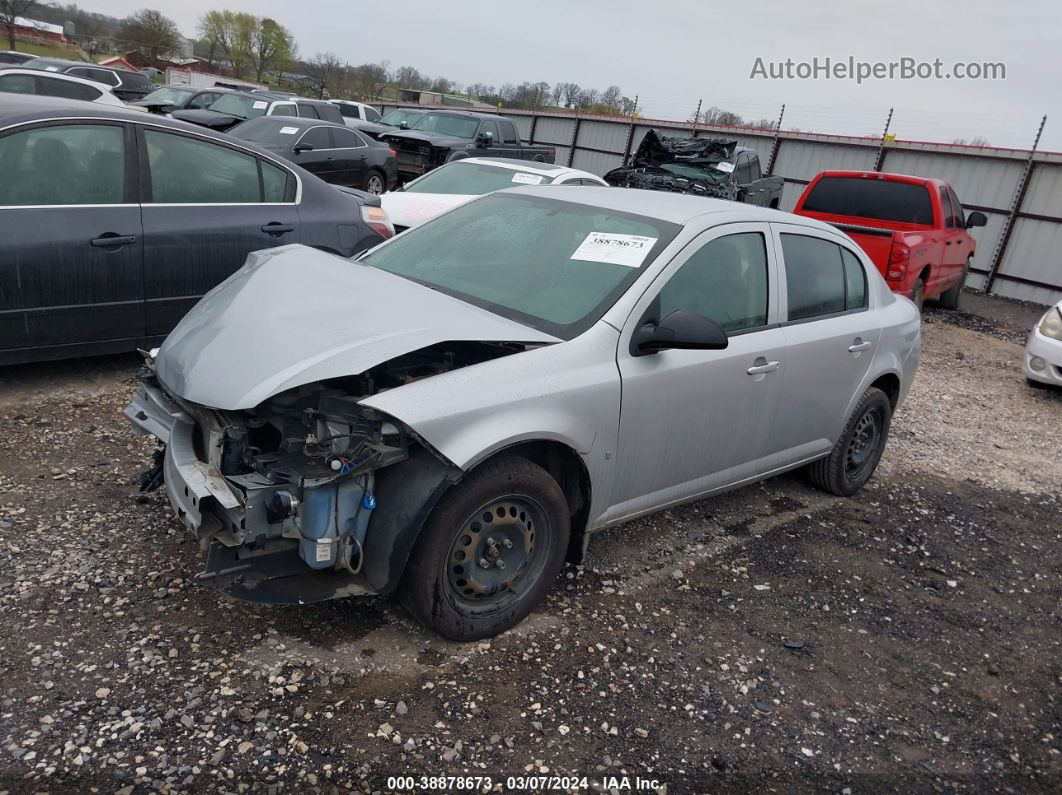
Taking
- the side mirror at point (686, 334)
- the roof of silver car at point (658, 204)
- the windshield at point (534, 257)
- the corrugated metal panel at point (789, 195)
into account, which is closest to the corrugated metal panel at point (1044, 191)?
the corrugated metal panel at point (789, 195)

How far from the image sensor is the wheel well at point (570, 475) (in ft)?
10.8

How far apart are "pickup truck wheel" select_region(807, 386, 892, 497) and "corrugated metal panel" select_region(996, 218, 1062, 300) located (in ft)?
38.3

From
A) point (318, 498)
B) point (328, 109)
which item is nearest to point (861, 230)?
point (318, 498)

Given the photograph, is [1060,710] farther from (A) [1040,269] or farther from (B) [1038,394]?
(A) [1040,269]

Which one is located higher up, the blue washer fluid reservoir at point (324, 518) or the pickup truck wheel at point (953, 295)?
the blue washer fluid reservoir at point (324, 518)

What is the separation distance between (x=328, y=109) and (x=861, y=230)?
12747 millimetres

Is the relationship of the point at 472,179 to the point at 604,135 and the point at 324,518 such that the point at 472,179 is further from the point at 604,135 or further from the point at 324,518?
the point at 604,135

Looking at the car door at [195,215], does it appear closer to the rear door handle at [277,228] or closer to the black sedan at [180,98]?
the rear door handle at [277,228]

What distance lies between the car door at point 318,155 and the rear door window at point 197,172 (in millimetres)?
7460

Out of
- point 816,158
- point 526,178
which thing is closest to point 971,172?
point 816,158

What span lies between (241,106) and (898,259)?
13633 millimetres

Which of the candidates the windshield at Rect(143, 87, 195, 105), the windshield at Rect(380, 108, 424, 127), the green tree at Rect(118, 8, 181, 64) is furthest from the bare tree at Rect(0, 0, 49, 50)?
the windshield at Rect(380, 108, 424, 127)

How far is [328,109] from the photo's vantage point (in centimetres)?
1795

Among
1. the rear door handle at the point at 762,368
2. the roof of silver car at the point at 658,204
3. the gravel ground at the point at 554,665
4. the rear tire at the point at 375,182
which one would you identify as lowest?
the gravel ground at the point at 554,665
